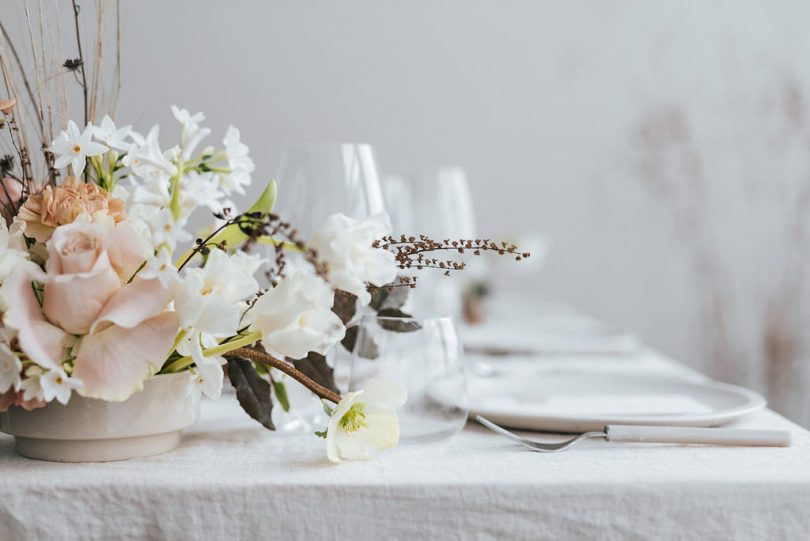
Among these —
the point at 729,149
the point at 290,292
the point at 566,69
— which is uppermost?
the point at 566,69

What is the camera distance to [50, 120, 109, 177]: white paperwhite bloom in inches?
23.4

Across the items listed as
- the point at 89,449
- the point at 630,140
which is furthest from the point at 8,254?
the point at 630,140

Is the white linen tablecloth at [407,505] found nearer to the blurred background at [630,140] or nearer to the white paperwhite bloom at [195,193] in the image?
the white paperwhite bloom at [195,193]

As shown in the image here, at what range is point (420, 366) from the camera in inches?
27.2

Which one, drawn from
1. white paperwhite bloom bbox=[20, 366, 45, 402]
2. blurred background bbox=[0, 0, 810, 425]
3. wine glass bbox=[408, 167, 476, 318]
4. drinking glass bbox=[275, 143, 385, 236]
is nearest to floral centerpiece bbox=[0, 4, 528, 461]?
white paperwhite bloom bbox=[20, 366, 45, 402]

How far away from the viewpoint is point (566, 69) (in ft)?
11.3

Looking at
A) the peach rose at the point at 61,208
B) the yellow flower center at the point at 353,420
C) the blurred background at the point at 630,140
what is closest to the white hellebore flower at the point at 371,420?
the yellow flower center at the point at 353,420

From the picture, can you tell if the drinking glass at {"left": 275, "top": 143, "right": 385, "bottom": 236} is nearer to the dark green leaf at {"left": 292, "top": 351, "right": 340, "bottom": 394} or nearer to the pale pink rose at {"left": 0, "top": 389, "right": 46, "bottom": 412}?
the dark green leaf at {"left": 292, "top": 351, "right": 340, "bottom": 394}

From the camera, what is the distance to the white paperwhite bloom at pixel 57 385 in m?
0.52

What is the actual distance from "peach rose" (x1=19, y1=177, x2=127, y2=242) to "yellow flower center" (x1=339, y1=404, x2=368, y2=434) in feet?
0.68

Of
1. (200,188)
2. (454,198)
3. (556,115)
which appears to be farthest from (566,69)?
(200,188)

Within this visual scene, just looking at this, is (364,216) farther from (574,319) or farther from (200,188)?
(574,319)

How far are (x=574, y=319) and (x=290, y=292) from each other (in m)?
1.42

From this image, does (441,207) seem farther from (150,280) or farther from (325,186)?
(150,280)
